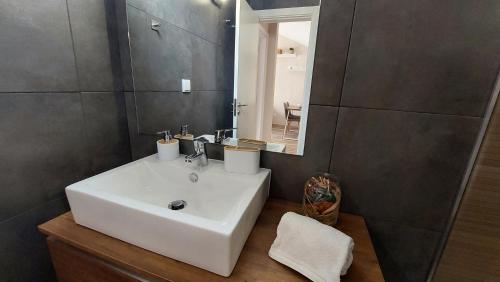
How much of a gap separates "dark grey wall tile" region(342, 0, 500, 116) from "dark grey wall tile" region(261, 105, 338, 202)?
0.15 m

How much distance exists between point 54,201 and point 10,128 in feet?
1.08

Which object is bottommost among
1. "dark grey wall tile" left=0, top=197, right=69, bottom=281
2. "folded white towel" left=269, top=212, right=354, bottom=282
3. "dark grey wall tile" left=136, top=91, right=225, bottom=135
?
"dark grey wall tile" left=0, top=197, right=69, bottom=281

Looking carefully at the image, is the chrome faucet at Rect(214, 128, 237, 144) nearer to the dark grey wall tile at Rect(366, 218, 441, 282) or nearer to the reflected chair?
the reflected chair

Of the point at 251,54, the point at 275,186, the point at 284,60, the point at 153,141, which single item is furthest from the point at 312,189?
the point at 153,141

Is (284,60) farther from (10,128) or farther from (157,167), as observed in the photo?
(10,128)

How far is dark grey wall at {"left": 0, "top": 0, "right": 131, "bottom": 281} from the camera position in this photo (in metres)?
0.68

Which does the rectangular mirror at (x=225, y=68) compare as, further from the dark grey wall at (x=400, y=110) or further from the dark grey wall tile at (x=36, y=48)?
the dark grey wall tile at (x=36, y=48)

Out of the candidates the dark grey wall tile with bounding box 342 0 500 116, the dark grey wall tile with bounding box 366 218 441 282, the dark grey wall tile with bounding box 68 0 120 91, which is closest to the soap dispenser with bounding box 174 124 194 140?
the dark grey wall tile with bounding box 68 0 120 91

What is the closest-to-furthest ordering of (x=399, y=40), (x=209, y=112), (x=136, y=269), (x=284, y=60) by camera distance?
(x=136, y=269)
(x=399, y=40)
(x=284, y=60)
(x=209, y=112)

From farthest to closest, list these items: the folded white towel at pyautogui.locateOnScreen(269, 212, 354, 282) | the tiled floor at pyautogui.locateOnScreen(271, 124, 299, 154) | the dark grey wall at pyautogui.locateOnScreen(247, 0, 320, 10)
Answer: the tiled floor at pyautogui.locateOnScreen(271, 124, 299, 154)
the dark grey wall at pyautogui.locateOnScreen(247, 0, 320, 10)
the folded white towel at pyautogui.locateOnScreen(269, 212, 354, 282)

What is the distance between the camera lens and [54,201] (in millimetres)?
828

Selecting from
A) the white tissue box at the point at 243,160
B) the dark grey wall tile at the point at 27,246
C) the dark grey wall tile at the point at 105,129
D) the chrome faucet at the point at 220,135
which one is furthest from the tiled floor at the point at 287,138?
the dark grey wall tile at the point at 27,246

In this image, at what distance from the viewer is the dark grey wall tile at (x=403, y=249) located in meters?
0.76

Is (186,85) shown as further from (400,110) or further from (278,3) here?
(400,110)
